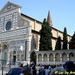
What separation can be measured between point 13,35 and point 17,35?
155 centimetres

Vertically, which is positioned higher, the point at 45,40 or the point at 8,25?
the point at 8,25

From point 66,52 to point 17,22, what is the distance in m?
15.5

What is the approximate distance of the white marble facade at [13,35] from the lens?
3850 centimetres

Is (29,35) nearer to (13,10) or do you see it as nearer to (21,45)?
(21,45)

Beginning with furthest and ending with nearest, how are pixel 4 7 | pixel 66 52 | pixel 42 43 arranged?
Result: pixel 4 7, pixel 42 43, pixel 66 52

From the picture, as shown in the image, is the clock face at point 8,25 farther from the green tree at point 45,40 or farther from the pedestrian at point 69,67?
the pedestrian at point 69,67

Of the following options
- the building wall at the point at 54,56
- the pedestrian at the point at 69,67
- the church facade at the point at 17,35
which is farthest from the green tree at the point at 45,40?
the pedestrian at the point at 69,67

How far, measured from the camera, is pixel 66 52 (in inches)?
1248

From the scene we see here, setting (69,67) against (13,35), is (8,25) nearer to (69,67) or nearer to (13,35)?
(13,35)

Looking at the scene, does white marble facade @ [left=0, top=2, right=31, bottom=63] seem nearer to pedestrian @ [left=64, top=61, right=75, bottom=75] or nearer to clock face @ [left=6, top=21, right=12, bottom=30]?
clock face @ [left=6, top=21, right=12, bottom=30]

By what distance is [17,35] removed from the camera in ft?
135

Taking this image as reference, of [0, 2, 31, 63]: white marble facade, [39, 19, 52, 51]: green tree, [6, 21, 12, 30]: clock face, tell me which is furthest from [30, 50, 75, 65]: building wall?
[6, 21, 12, 30]: clock face

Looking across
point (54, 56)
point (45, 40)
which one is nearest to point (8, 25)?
point (45, 40)

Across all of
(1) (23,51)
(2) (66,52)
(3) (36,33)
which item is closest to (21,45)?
(1) (23,51)
